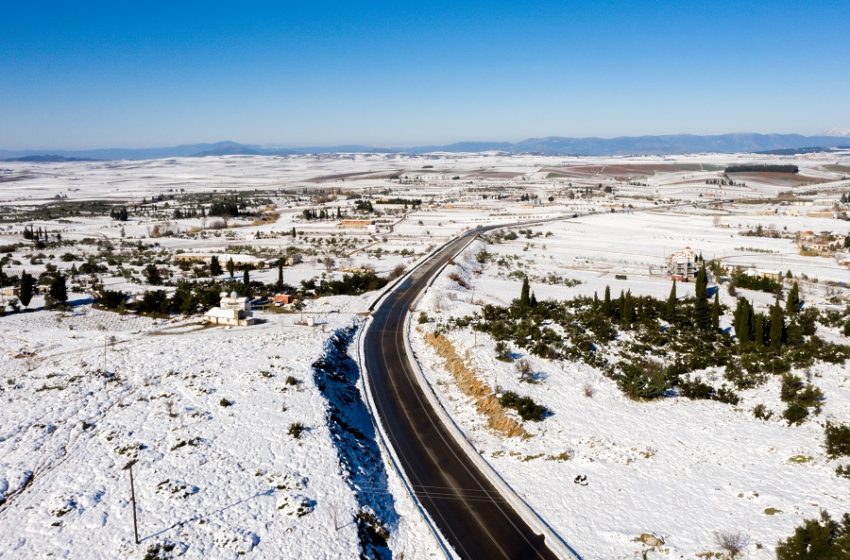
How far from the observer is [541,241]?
76.1m

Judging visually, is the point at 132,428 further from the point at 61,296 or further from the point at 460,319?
the point at 61,296

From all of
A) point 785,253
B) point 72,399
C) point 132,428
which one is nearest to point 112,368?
point 72,399

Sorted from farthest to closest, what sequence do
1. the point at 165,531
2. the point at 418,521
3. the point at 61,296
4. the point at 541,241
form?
the point at 541,241 → the point at 61,296 → the point at 418,521 → the point at 165,531

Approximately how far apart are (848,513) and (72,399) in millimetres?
27300

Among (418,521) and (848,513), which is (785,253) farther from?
(418,521)

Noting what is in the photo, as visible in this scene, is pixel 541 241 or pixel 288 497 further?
pixel 541 241

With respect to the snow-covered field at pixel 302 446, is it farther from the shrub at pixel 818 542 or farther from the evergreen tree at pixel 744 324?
the evergreen tree at pixel 744 324

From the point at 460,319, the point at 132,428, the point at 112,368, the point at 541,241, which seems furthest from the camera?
the point at 541,241

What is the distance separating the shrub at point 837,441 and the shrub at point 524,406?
380 inches

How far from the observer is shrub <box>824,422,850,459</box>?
63.1 feet

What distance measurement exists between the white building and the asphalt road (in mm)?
9502

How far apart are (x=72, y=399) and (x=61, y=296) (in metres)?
19.8

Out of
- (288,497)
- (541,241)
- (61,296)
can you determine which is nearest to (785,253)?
(541,241)

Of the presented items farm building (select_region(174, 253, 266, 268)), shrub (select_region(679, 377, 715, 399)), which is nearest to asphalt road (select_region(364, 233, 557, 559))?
Result: shrub (select_region(679, 377, 715, 399))
